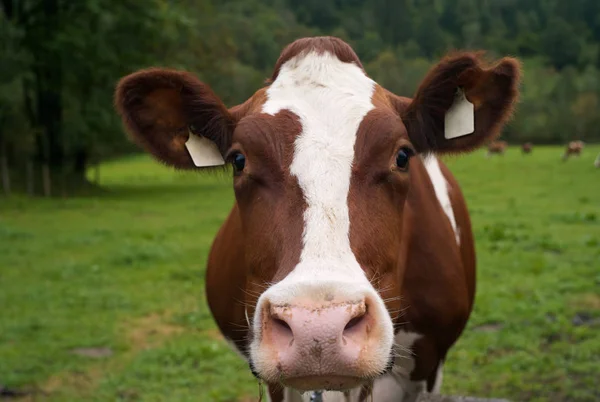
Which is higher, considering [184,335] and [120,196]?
[184,335]

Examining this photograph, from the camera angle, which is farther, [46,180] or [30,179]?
[46,180]

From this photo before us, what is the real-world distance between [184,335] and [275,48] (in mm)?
45154

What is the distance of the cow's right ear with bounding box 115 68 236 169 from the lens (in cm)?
296

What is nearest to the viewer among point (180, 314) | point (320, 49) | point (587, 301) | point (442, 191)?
point (320, 49)

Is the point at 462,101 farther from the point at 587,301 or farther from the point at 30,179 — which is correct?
the point at 30,179

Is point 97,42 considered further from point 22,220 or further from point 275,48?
point 275,48

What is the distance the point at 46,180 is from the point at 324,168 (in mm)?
20045

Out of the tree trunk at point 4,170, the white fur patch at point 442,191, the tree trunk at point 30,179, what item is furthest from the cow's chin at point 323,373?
the tree trunk at point 30,179

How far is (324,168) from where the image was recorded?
2.39 metres

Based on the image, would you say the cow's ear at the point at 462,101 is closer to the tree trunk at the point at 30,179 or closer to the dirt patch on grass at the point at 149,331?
the dirt patch on grass at the point at 149,331

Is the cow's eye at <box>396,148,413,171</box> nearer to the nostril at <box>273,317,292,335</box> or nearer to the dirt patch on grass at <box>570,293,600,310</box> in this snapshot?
the nostril at <box>273,317,292,335</box>

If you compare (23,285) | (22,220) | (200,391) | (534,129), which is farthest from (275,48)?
(200,391)

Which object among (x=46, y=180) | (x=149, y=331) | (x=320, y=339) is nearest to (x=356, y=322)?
(x=320, y=339)

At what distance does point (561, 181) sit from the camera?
23.0 m
